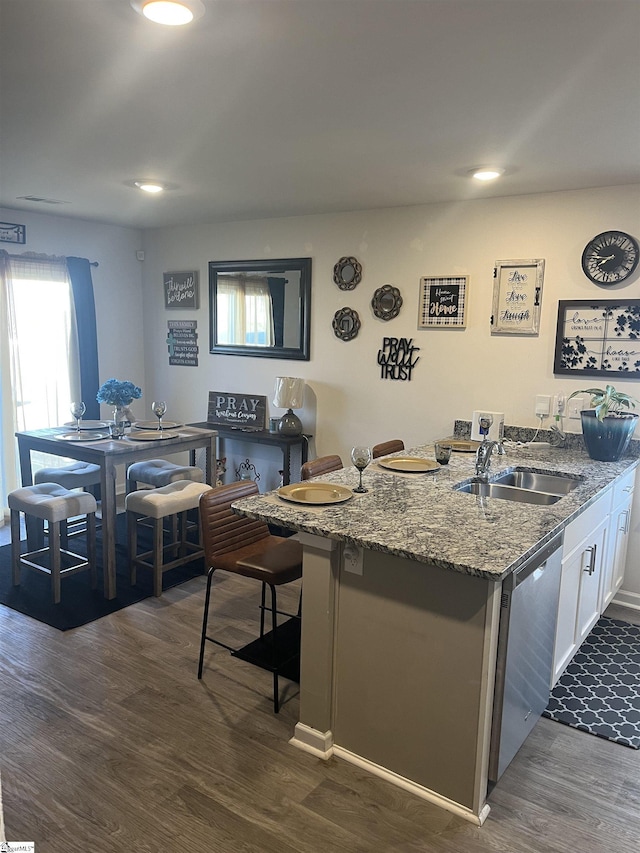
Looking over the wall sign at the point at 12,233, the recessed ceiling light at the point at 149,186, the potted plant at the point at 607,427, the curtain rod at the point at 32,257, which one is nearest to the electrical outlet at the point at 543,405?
the potted plant at the point at 607,427

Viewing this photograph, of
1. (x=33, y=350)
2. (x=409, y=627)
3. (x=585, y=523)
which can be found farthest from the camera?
(x=33, y=350)

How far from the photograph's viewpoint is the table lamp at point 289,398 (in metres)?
4.66

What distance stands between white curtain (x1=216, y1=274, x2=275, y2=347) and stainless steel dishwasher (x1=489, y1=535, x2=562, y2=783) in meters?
3.20

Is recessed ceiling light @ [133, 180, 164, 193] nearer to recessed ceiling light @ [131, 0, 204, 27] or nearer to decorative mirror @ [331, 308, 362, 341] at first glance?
decorative mirror @ [331, 308, 362, 341]

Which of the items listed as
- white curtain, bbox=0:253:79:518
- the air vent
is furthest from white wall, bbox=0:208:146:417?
the air vent

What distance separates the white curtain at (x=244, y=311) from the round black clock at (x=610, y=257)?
240 centimetres

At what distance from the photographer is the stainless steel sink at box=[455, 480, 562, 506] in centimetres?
286

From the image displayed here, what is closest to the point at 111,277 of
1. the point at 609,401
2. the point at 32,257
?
the point at 32,257

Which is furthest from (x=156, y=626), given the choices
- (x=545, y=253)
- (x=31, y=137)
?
(x=545, y=253)

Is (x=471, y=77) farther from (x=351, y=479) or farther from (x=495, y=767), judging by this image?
(x=495, y=767)

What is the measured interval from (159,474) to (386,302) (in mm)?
1992

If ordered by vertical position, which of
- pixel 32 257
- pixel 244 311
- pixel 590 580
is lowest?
pixel 590 580

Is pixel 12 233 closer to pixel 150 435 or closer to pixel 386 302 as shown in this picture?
pixel 150 435

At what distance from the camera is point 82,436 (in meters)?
3.84
